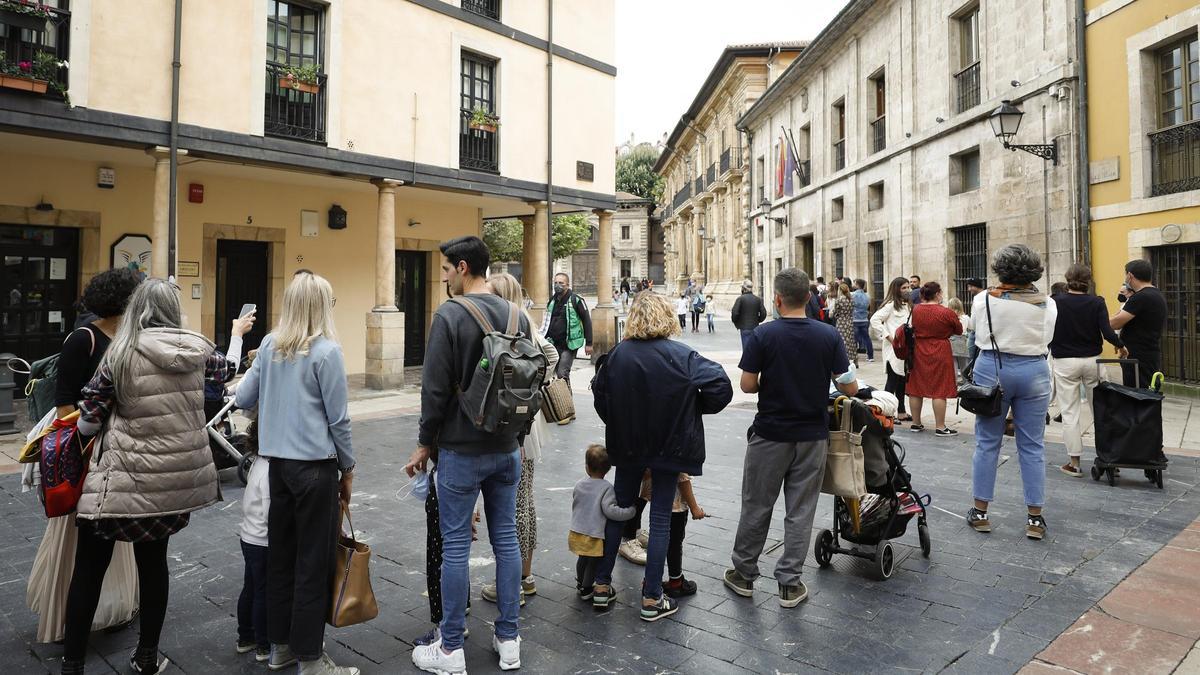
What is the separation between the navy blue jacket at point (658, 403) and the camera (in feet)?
11.6

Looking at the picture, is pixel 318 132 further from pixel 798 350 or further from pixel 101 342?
pixel 798 350

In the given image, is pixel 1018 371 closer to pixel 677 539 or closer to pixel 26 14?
pixel 677 539

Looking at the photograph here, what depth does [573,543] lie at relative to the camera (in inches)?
148

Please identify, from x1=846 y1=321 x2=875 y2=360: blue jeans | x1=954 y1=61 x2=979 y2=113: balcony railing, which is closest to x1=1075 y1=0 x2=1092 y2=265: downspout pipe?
x1=954 y1=61 x2=979 y2=113: balcony railing

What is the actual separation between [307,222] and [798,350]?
37.9 feet

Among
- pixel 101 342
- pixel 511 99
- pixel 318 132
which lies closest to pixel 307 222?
pixel 318 132

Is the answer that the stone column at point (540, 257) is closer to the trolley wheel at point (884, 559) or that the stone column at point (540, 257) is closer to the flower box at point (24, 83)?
the flower box at point (24, 83)

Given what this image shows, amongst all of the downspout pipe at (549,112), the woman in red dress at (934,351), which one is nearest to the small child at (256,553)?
the woman in red dress at (934,351)

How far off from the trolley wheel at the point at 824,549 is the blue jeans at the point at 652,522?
3.61ft

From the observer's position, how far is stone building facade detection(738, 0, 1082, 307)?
42.0 feet

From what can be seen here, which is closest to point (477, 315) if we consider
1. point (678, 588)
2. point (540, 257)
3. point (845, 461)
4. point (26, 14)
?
point (678, 588)

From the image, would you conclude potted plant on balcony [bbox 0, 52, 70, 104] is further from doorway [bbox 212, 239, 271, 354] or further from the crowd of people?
the crowd of people

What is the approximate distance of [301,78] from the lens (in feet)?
35.4

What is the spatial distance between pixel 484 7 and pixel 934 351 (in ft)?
34.1
